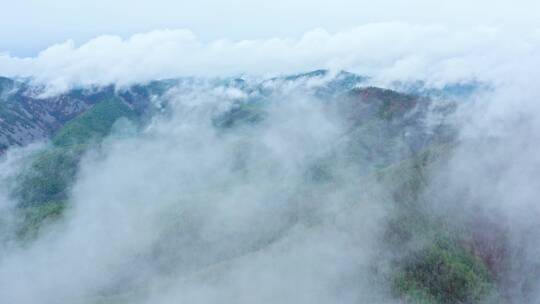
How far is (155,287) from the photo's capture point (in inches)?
7466

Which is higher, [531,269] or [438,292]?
[438,292]

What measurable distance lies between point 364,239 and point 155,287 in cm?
8380

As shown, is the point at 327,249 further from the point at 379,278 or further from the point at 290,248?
the point at 379,278

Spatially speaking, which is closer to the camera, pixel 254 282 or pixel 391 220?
pixel 254 282

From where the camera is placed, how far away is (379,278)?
17050cm

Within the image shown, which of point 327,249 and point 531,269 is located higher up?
point 327,249

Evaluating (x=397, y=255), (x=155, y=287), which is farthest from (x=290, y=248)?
(x=155, y=287)

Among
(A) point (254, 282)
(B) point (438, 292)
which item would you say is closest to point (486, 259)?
(B) point (438, 292)

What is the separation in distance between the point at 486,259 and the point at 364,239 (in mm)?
49087

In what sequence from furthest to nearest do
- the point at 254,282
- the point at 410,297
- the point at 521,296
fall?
the point at 521,296, the point at 254,282, the point at 410,297

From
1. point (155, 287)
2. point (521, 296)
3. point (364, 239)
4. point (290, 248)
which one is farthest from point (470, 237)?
point (155, 287)

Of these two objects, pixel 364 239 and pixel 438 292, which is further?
pixel 364 239

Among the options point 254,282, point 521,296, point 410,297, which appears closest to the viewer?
point 410,297

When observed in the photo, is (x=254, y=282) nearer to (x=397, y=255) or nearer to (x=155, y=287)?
(x=155, y=287)
